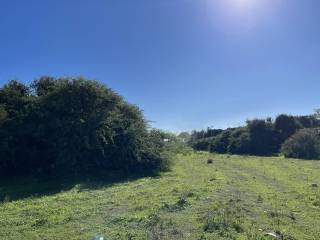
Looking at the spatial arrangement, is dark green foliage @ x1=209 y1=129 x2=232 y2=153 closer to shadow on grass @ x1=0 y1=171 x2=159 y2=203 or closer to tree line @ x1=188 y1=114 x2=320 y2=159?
tree line @ x1=188 y1=114 x2=320 y2=159

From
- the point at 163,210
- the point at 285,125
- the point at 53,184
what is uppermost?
the point at 285,125

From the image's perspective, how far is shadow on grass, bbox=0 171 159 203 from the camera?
23266 millimetres

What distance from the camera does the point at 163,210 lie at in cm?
1622

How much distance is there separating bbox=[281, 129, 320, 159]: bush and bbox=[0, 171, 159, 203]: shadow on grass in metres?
34.2

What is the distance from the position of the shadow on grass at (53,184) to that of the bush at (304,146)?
34156mm

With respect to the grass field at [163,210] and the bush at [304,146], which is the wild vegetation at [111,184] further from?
the bush at [304,146]

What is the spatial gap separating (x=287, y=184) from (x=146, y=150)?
432 inches

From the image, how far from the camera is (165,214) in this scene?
51.2 ft

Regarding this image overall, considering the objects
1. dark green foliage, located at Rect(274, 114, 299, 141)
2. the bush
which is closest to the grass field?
the bush

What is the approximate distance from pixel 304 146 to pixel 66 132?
131 ft

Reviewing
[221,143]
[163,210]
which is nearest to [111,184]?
[163,210]

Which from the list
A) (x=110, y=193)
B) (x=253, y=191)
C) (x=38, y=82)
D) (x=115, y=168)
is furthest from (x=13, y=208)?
(x=38, y=82)

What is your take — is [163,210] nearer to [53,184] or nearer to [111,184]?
[111,184]

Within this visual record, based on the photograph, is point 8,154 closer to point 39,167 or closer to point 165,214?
point 39,167
